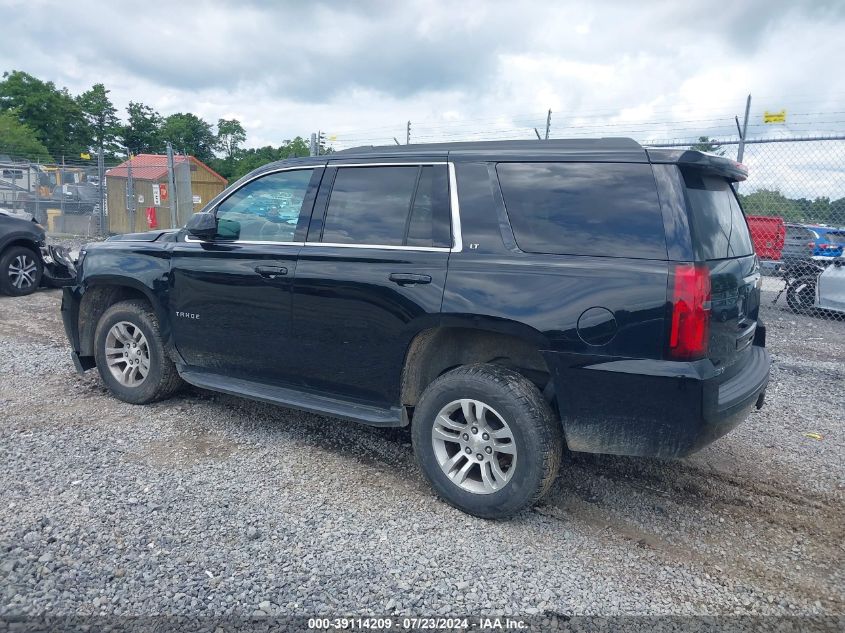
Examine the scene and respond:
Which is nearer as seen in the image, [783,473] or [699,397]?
[699,397]

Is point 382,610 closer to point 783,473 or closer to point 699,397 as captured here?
point 699,397

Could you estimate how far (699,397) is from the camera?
114 inches

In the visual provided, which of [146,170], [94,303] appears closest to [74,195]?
[146,170]

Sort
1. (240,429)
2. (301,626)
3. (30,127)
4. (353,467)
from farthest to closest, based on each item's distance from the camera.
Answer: (30,127)
(240,429)
(353,467)
(301,626)

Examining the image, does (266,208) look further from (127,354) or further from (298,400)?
(127,354)

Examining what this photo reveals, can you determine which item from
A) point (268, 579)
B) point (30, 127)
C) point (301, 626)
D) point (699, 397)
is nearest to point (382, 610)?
point (301, 626)

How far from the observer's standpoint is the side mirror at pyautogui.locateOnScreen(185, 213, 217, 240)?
169 inches

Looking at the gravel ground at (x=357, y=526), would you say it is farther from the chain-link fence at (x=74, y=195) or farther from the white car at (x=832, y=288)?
the chain-link fence at (x=74, y=195)

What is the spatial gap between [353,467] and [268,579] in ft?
4.11

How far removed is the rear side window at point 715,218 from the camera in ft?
10.1

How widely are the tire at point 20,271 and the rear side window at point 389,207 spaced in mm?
7678

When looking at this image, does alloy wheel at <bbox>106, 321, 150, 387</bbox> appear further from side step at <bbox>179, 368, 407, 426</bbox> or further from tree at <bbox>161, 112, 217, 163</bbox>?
tree at <bbox>161, 112, 217, 163</bbox>

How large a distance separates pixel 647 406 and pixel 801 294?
8643mm

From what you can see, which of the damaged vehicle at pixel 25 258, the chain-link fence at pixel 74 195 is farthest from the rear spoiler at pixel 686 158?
the chain-link fence at pixel 74 195
